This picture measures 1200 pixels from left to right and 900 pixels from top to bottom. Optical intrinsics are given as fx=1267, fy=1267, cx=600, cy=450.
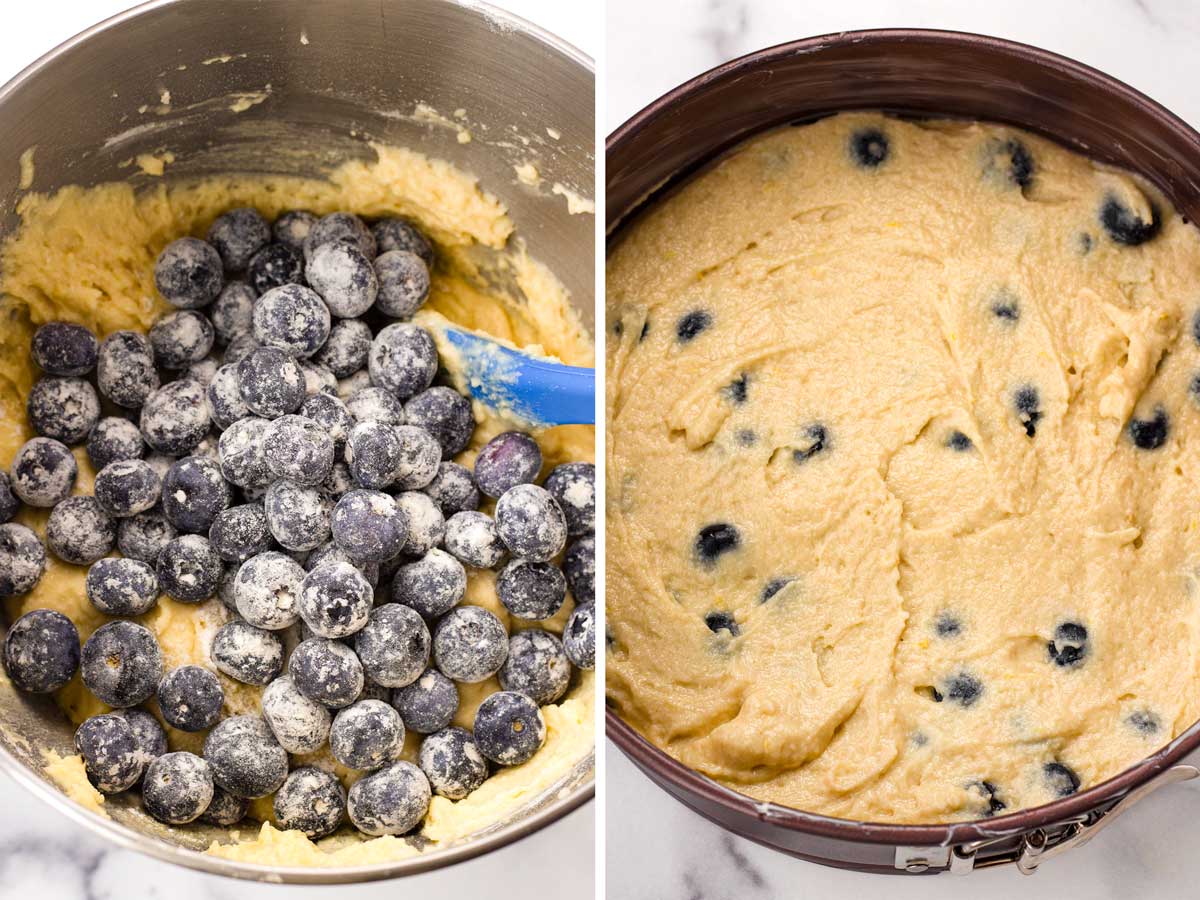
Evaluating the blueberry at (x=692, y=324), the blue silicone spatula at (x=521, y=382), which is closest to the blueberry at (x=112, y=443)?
the blue silicone spatula at (x=521, y=382)

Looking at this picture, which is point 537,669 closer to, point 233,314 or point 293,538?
point 293,538

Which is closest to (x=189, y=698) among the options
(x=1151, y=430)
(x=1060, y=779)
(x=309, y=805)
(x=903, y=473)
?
(x=309, y=805)

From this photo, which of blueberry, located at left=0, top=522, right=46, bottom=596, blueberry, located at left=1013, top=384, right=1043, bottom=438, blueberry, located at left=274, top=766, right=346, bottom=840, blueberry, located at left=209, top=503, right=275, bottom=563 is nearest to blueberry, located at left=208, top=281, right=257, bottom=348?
blueberry, located at left=209, top=503, right=275, bottom=563

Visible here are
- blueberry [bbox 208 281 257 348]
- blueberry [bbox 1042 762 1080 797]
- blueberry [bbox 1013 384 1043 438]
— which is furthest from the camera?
blueberry [bbox 208 281 257 348]

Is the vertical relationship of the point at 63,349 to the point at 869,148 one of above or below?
below

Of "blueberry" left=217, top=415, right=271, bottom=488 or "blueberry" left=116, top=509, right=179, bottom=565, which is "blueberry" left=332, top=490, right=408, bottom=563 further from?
"blueberry" left=116, top=509, right=179, bottom=565

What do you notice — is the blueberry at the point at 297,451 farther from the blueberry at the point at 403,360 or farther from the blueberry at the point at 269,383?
the blueberry at the point at 403,360
